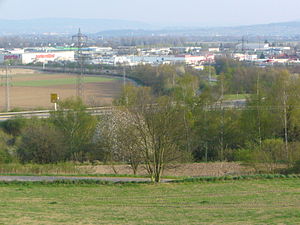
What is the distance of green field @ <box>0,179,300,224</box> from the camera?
914 cm

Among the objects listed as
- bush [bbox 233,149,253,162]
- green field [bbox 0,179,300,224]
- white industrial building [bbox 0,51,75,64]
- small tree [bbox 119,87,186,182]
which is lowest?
bush [bbox 233,149,253,162]

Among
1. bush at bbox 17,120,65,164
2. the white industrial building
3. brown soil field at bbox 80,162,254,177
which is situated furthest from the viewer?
the white industrial building

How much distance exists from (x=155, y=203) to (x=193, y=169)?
7750 millimetres

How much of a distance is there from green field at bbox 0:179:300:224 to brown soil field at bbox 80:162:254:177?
3.65m

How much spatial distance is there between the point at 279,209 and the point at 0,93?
132ft

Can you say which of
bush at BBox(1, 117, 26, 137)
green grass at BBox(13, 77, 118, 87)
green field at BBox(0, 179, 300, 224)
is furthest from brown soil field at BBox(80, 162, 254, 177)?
green grass at BBox(13, 77, 118, 87)

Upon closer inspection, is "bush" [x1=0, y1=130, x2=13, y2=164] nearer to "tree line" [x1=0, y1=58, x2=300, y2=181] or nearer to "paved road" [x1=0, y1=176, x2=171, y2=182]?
"tree line" [x1=0, y1=58, x2=300, y2=181]

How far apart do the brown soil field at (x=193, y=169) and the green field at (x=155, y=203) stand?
3647 millimetres

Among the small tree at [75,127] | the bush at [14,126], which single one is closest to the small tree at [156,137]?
the small tree at [75,127]

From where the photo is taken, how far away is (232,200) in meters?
11.4

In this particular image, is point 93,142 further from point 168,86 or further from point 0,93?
point 0,93

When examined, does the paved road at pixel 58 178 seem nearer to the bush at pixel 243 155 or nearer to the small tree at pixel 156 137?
the small tree at pixel 156 137

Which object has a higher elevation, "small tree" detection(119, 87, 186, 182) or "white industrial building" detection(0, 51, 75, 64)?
"white industrial building" detection(0, 51, 75, 64)

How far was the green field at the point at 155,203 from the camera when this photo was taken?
914cm
